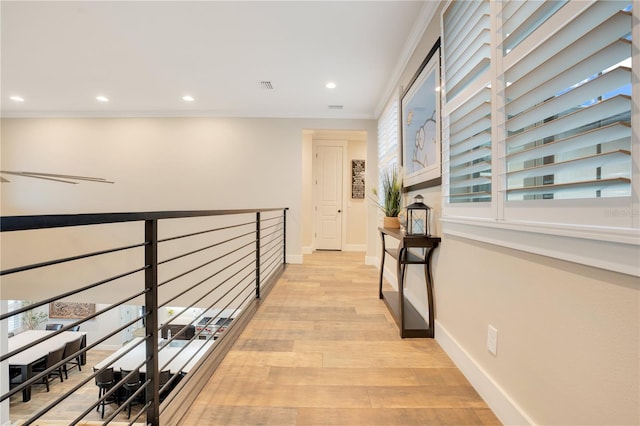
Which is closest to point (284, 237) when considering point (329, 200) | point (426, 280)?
point (329, 200)

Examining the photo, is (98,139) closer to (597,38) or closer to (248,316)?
(248,316)

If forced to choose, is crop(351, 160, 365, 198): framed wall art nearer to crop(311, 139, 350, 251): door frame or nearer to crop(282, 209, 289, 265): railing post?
crop(311, 139, 350, 251): door frame

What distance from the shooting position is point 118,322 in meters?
7.61

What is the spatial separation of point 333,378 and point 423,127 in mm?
1995

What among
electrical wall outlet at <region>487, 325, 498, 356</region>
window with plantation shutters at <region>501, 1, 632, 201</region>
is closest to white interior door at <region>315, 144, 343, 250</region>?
electrical wall outlet at <region>487, 325, 498, 356</region>

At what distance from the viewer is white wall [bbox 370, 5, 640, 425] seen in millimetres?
773

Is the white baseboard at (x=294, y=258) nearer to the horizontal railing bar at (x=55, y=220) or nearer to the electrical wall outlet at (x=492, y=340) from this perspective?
the electrical wall outlet at (x=492, y=340)

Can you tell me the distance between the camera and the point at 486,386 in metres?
1.36

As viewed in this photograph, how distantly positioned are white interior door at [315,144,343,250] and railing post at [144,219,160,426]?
16.5ft

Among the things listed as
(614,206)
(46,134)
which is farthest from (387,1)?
(46,134)

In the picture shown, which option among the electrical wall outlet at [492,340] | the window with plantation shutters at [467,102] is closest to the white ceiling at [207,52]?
the window with plantation shutters at [467,102]

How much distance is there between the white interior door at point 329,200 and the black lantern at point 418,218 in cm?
378

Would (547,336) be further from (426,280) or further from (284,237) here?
(284,237)

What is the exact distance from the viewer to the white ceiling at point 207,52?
7.50 ft
